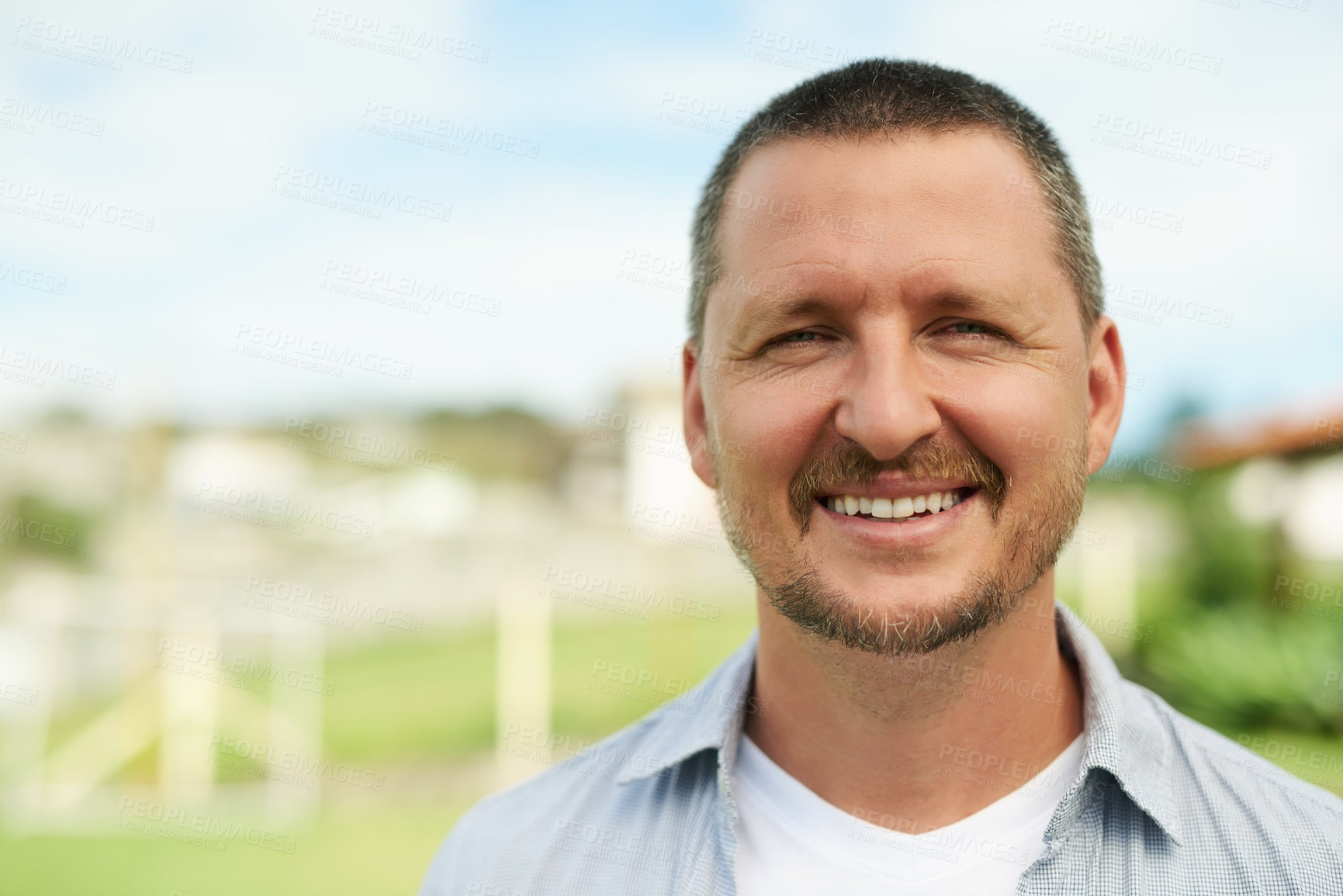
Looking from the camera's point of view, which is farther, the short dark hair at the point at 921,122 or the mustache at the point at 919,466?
the short dark hair at the point at 921,122

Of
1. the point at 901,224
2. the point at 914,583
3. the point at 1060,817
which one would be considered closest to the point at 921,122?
the point at 901,224

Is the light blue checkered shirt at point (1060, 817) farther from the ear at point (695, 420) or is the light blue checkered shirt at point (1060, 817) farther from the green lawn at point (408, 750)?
the green lawn at point (408, 750)

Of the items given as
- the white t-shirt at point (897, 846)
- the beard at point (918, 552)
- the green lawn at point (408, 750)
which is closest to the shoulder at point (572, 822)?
the white t-shirt at point (897, 846)

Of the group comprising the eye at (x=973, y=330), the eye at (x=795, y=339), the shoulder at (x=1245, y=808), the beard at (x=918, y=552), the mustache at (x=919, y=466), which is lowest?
the shoulder at (x=1245, y=808)

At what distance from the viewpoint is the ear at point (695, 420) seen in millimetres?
2363

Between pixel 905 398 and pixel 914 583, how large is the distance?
0.35 metres

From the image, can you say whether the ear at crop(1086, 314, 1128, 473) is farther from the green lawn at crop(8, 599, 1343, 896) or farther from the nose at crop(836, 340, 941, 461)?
the green lawn at crop(8, 599, 1343, 896)

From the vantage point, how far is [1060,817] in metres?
1.89

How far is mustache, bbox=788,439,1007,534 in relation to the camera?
193 centimetres

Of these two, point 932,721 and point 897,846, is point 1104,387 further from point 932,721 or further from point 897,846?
point 897,846

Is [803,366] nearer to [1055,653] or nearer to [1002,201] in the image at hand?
[1002,201]

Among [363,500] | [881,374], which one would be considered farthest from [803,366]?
[363,500]

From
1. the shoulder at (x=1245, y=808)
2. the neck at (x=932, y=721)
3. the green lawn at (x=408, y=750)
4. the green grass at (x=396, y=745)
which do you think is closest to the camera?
the shoulder at (x=1245, y=808)

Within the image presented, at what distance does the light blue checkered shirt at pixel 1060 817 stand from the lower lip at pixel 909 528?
0.48 metres
